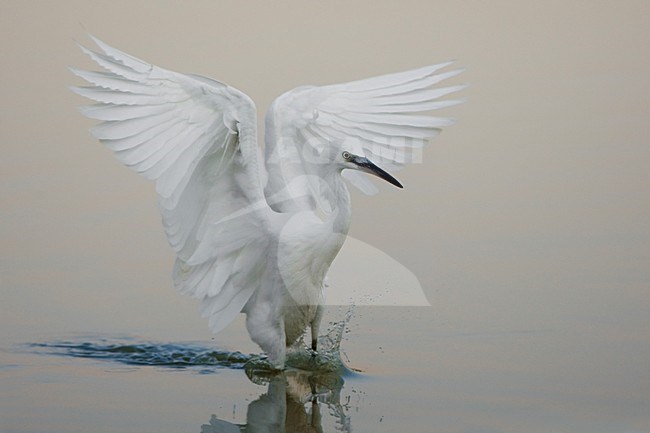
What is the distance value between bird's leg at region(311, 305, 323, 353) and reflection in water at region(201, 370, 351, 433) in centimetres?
15

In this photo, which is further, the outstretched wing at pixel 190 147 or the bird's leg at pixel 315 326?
the bird's leg at pixel 315 326

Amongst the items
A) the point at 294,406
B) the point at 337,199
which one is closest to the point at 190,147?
the point at 337,199

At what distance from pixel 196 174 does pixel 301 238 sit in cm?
50

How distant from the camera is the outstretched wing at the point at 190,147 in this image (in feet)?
13.3

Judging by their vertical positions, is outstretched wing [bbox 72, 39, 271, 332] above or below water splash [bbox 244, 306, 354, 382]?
above

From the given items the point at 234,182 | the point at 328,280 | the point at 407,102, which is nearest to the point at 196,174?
the point at 234,182

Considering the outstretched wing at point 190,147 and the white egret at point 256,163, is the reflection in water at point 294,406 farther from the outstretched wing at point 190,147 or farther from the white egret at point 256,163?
the outstretched wing at point 190,147

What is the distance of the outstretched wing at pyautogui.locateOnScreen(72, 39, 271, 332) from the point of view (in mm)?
4062

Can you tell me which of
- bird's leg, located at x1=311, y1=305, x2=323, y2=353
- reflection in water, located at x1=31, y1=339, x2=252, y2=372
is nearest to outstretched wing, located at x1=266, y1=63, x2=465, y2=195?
bird's leg, located at x1=311, y1=305, x2=323, y2=353

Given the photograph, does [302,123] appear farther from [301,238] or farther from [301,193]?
[301,238]

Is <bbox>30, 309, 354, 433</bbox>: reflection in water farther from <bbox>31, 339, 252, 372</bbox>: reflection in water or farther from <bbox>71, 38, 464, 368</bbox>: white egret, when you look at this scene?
<bbox>71, 38, 464, 368</bbox>: white egret

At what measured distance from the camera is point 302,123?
489 cm

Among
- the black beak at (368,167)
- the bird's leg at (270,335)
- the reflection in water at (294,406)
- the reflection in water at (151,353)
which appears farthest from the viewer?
the reflection in water at (151,353)

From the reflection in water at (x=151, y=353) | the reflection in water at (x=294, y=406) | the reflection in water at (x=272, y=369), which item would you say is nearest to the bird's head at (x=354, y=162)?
the reflection in water at (x=272, y=369)
